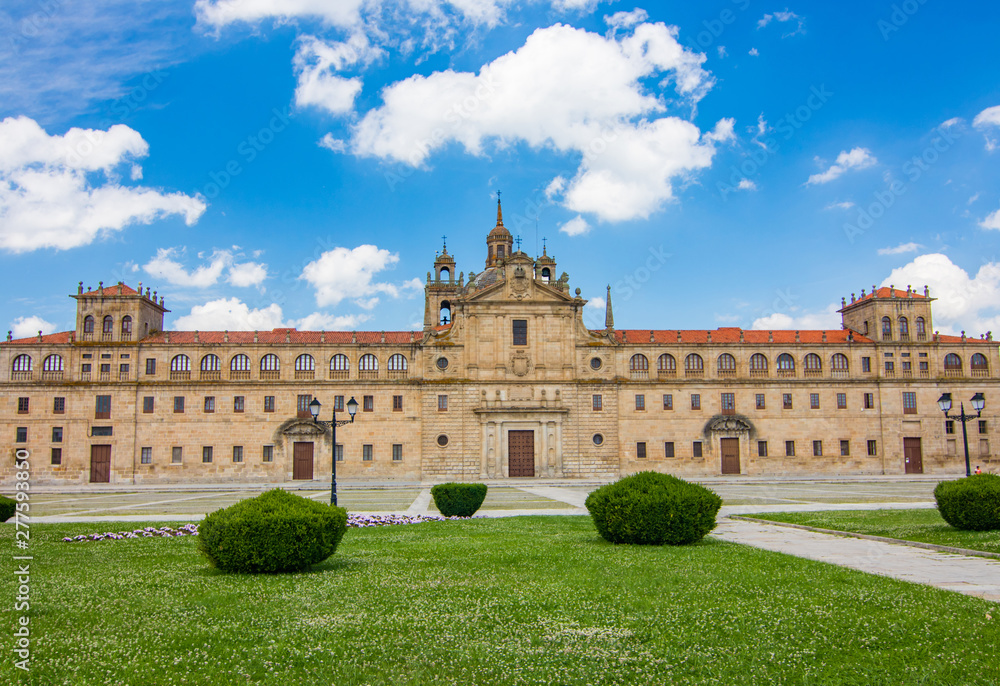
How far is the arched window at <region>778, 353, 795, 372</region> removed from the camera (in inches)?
2184

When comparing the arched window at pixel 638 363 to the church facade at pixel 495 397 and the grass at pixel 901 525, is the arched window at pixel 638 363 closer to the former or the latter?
the church facade at pixel 495 397

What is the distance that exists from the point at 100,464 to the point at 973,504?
170ft

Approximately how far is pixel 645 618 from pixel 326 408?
4558 cm

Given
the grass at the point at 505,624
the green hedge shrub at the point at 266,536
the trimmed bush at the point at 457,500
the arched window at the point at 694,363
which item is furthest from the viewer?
the arched window at the point at 694,363

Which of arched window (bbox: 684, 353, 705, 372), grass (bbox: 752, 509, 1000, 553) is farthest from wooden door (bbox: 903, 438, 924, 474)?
grass (bbox: 752, 509, 1000, 553)

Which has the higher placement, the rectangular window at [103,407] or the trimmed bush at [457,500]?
the rectangular window at [103,407]

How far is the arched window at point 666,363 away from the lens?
54812 millimetres

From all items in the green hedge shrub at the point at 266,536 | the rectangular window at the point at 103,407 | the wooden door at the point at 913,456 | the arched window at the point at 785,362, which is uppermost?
the arched window at the point at 785,362

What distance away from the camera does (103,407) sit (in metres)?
51.4

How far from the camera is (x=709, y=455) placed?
5378cm

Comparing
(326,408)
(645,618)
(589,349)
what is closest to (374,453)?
(326,408)

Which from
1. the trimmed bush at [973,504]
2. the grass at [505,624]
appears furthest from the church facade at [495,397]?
the grass at [505,624]

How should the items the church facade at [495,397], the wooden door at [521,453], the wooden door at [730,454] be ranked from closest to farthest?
1. the church facade at [495,397]
2. the wooden door at [521,453]
3. the wooden door at [730,454]

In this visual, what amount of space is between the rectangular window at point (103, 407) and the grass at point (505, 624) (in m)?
42.4
